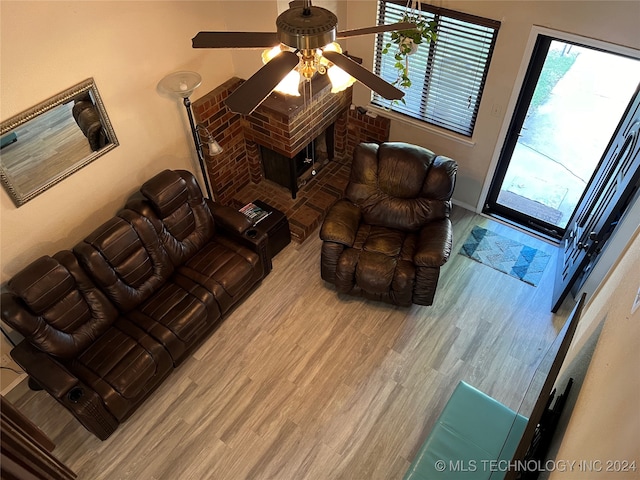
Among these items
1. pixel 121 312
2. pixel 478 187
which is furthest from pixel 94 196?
pixel 478 187

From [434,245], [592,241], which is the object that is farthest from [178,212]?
[592,241]

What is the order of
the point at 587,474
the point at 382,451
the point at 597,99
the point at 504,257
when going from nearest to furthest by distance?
the point at 587,474 < the point at 382,451 < the point at 504,257 < the point at 597,99

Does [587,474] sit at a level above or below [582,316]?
above

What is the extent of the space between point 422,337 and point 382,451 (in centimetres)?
94

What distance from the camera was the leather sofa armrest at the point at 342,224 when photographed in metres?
3.73

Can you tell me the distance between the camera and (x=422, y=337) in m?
3.75

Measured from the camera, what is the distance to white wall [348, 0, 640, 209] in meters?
3.09

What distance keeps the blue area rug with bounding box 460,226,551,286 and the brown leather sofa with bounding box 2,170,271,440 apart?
75.7 inches

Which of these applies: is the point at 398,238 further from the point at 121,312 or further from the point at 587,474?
the point at 587,474

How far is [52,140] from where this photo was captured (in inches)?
122

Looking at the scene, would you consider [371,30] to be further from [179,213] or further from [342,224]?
[179,213]

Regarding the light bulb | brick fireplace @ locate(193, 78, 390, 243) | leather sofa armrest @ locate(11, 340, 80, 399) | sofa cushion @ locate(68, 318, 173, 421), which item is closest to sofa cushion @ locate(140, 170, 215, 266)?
the light bulb

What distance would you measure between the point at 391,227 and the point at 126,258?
6.82 ft

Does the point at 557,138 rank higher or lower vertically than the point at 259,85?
lower
